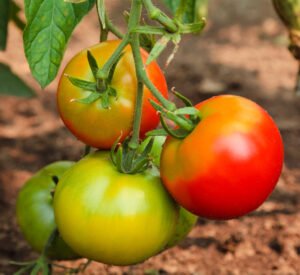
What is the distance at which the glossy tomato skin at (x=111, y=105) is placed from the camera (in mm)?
1147

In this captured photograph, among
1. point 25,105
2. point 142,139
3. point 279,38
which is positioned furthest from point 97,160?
point 279,38

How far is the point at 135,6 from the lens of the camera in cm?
117

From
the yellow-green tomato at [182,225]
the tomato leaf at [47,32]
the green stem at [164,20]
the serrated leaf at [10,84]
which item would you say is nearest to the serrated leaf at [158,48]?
the green stem at [164,20]

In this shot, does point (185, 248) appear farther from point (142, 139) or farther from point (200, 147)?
point (200, 147)

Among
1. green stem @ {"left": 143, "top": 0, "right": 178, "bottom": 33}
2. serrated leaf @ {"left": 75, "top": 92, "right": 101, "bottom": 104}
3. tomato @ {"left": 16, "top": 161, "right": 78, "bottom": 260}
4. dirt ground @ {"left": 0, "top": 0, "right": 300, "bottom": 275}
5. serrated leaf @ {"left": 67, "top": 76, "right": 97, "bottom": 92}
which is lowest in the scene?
dirt ground @ {"left": 0, "top": 0, "right": 300, "bottom": 275}

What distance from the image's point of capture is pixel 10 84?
2.12 m

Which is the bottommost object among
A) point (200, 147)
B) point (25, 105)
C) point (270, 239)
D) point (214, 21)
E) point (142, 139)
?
point (214, 21)

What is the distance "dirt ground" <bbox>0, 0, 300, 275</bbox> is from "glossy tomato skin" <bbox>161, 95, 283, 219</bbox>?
83cm

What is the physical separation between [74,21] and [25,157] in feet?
4.06

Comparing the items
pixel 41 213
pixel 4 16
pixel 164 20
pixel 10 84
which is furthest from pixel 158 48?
pixel 10 84

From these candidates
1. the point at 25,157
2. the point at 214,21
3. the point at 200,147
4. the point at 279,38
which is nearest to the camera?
the point at 200,147

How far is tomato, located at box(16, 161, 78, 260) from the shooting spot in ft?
4.84

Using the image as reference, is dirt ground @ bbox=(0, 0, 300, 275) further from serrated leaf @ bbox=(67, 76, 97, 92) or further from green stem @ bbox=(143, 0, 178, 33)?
green stem @ bbox=(143, 0, 178, 33)

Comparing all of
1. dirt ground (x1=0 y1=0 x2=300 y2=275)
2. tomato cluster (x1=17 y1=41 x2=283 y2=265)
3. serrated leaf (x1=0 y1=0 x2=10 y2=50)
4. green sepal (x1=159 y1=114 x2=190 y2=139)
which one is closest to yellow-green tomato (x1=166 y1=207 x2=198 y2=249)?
tomato cluster (x1=17 y1=41 x2=283 y2=265)
